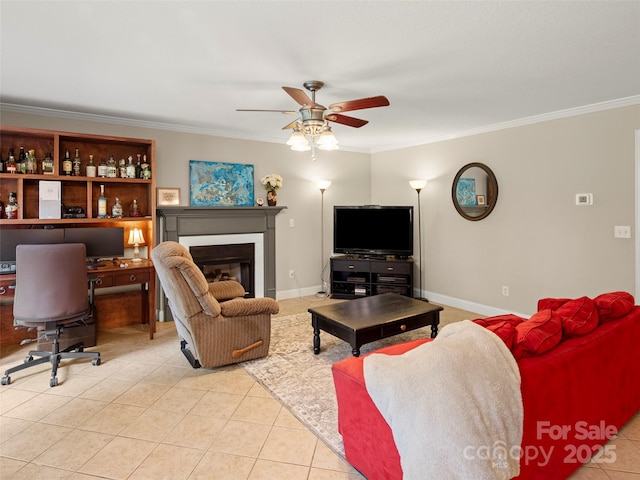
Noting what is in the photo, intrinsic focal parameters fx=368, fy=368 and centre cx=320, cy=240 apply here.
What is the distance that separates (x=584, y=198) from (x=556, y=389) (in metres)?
2.98

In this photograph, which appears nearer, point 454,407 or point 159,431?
point 454,407

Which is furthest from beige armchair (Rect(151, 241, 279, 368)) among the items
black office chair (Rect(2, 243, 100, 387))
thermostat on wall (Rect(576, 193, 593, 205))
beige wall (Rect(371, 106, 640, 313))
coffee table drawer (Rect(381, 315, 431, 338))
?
thermostat on wall (Rect(576, 193, 593, 205))

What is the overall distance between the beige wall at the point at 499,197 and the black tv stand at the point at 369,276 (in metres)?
0.44

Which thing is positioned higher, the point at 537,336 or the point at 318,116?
the point at 318,116

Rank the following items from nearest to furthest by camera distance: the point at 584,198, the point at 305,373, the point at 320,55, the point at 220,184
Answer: the point at 320,55, the point at 305,373, the point at 584,198, the point at 220,184

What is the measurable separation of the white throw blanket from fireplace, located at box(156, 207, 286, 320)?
3718 millimetres

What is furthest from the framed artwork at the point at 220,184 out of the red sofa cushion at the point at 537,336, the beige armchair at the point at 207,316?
the red sofa cushion at the point at 537,336

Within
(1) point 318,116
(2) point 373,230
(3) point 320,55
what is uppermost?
(3) point 320,55

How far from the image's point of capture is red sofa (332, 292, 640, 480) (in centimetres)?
156

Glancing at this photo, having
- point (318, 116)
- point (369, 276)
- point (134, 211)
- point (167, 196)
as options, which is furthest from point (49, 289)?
point (369, 276)

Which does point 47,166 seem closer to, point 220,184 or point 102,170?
point 102,170

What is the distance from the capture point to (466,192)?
4.86 metres

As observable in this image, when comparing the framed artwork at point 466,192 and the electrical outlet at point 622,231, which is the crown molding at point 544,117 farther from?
the electrical outlet at point 622,231

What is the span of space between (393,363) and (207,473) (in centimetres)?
121
